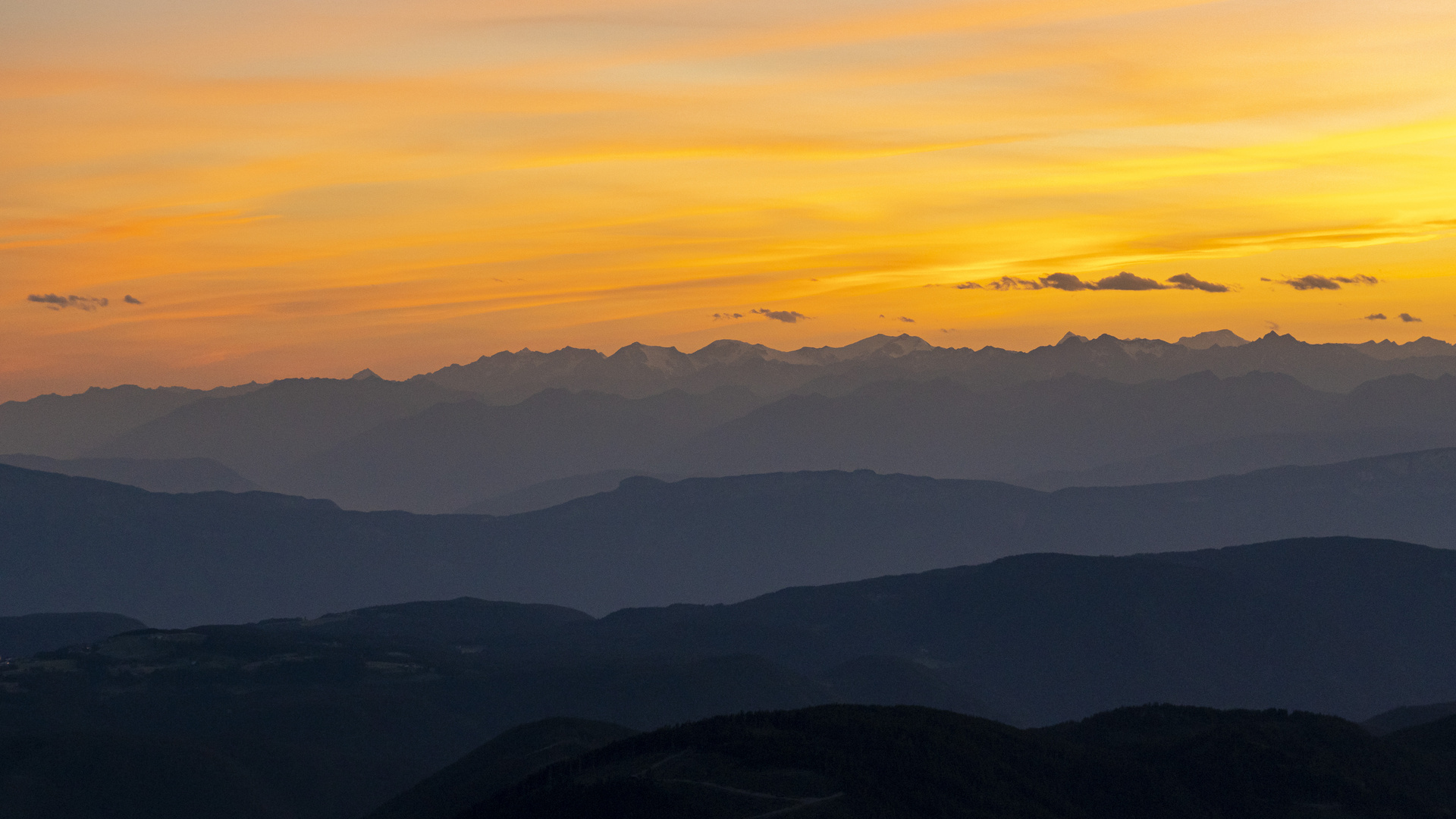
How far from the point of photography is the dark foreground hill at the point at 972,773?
121m

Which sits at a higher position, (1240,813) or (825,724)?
(825,724)

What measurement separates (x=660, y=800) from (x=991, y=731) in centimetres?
3823

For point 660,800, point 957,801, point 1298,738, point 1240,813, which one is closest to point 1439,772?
point 1298,738

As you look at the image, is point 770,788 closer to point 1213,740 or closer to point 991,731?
point 991,731

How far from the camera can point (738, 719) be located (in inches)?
5610

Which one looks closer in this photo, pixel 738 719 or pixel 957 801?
pixel 957 801

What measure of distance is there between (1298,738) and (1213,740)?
31.2 feet

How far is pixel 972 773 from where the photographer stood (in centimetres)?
13062

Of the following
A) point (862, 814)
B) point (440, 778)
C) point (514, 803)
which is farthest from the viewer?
point (440, 778)

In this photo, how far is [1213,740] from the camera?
142 meters

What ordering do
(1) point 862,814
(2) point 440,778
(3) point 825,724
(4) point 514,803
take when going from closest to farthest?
(1) point 862,814
(4) point 514,803
(3) point 825,724
(2) point 440,778

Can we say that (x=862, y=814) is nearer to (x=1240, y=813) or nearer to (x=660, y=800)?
(x=660, y=800)

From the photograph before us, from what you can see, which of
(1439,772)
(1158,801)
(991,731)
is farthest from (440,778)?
(1439,772)

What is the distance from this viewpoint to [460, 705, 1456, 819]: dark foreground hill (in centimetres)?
12094
